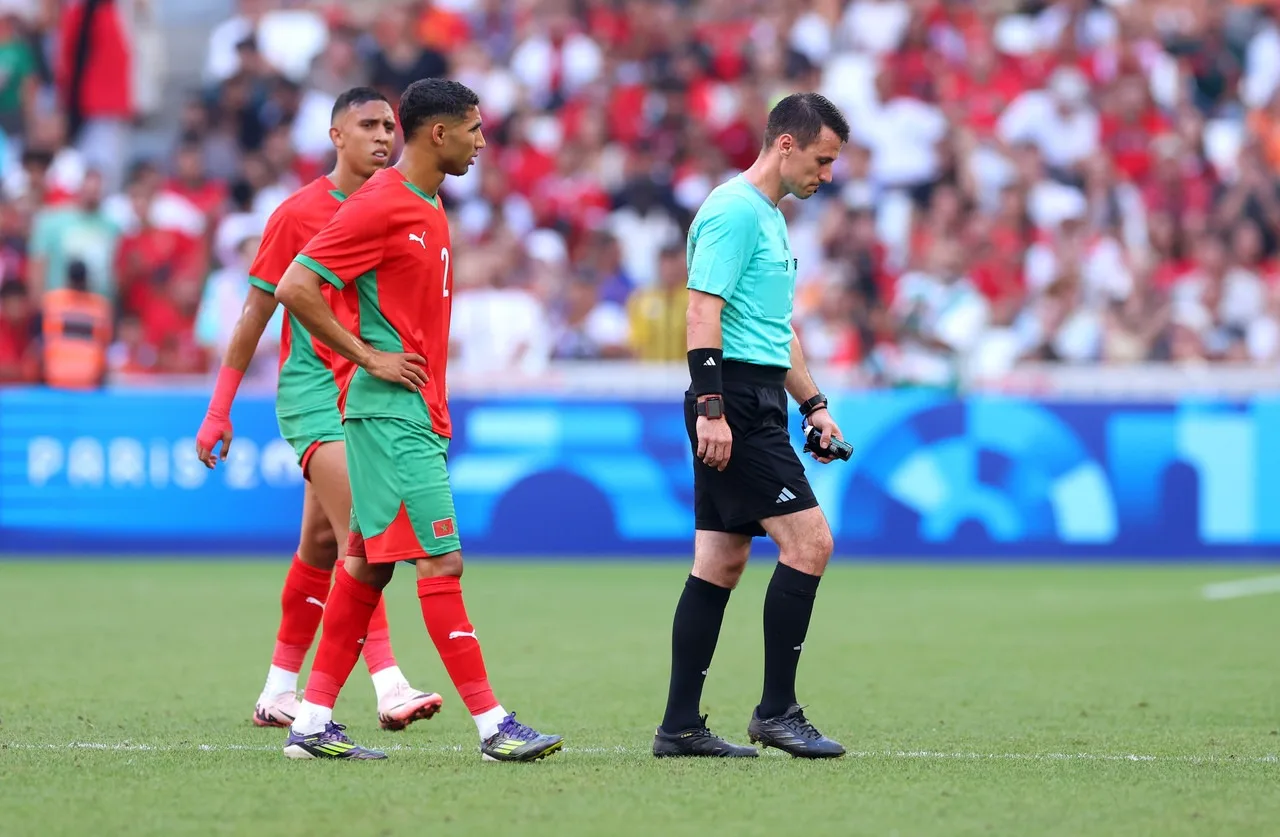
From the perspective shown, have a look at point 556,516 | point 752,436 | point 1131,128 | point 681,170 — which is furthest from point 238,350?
point 1131,128

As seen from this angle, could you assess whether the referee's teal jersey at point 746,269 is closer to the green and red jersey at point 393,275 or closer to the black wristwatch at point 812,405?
the black wristwatch at point 812,405

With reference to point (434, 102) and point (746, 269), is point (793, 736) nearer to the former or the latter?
point (746, 269)

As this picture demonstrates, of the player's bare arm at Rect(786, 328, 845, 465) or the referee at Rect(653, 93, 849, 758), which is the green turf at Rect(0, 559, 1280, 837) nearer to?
the referee at Rect(653, 93, 849, 758)

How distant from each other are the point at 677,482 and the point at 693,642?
30.2 ft

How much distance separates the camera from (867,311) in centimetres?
1848

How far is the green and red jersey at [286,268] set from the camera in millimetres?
7777

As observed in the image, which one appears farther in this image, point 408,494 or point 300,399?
point 300,399

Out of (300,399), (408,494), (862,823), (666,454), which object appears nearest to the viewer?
(862,823)

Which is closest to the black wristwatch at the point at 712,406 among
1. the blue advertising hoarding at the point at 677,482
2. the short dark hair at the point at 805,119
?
the short dark hair at the point at 805,119

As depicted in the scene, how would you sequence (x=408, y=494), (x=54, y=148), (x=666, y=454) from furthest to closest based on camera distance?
(x=54, y=148) < (x=666, y=454) < (x=408, y=494)

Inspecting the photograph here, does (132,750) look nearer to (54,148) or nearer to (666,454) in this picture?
(666,454)

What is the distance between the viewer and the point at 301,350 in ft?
26.2

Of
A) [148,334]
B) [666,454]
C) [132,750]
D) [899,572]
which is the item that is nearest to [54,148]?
[148,334]

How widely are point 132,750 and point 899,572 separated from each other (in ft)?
31.2
